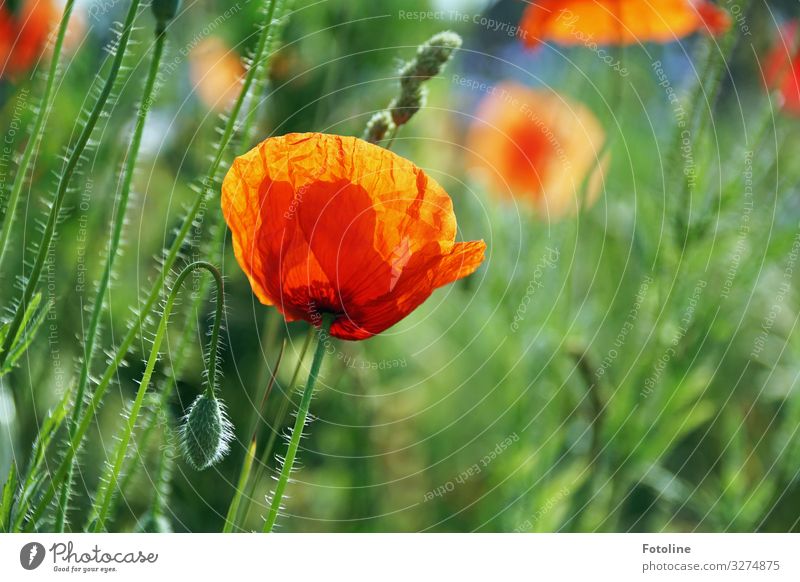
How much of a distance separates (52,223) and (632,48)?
2.10 feet

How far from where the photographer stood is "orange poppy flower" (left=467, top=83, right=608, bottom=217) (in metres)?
0.89

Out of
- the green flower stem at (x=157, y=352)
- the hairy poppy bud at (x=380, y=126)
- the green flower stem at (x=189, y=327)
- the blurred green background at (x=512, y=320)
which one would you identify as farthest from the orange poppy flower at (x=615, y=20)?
the green flower stem at (x=157, y=352)

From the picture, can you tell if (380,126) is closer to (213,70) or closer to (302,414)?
(302,414)

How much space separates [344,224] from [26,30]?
13.3 inches

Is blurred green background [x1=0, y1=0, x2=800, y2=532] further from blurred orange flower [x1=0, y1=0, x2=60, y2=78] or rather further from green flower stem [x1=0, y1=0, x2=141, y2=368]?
green flower stem [x1=0, y1=0, x2=141, y2=368]

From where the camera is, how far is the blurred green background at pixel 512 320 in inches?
29.6

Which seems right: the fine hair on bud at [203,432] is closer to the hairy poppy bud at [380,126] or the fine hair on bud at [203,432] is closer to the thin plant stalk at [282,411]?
the thin plant stalk at [282,411]

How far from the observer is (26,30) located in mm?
629

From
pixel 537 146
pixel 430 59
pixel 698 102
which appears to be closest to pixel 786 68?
pixel 698 102
